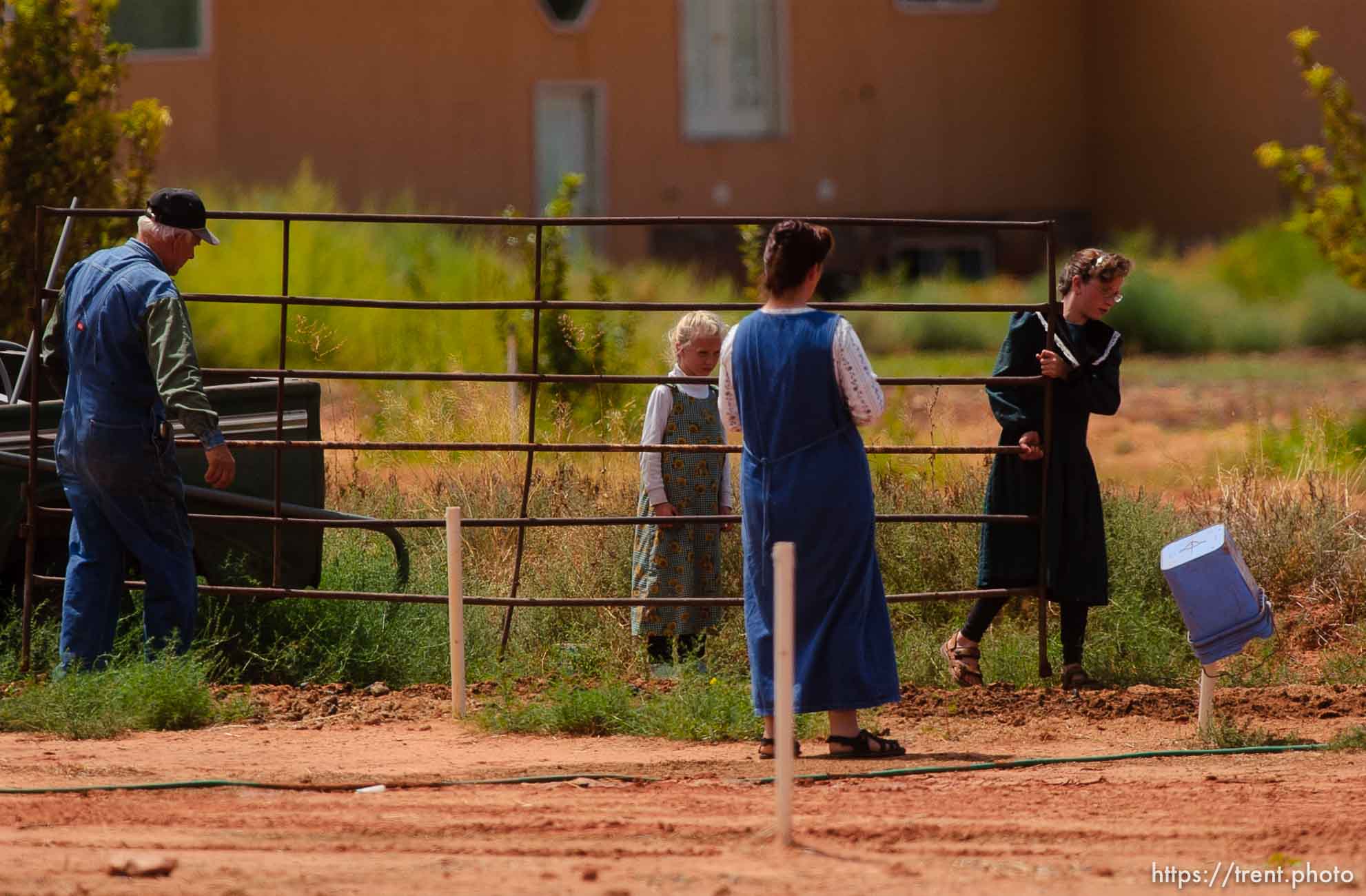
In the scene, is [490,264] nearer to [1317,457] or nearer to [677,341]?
[1317,457]

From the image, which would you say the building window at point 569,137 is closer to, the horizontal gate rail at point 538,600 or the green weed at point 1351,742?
the horizontal gate rail at point 538,600

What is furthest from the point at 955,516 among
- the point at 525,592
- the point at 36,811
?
the point at 36,811

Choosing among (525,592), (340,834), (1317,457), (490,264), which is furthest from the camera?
(490,264)

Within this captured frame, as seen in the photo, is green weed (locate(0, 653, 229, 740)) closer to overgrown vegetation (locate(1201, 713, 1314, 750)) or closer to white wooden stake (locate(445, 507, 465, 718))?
white wooden stake (locate(445, 507, 465, 718))

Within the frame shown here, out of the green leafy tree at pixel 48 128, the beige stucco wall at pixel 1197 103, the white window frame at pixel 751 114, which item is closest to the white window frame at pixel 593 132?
the white window frame at pixel 751 114

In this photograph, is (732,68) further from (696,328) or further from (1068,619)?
(1068,619)

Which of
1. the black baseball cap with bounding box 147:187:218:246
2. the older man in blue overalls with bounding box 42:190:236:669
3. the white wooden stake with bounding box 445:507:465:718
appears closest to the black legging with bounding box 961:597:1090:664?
the white wooden stake with bounding box 445:507:465:718

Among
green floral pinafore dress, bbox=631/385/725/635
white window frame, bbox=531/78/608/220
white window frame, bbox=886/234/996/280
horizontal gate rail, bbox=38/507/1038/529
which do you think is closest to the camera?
horizontal gate rail, bbox=38/507/1038/529

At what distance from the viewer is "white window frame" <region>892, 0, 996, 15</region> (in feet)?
78.1

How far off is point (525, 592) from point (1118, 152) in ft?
59.0

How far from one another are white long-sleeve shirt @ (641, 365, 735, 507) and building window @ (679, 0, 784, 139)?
16010 mm

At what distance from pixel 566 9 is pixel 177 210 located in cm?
1637

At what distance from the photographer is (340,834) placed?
508 centimetres

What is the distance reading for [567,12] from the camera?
74.5 ft
